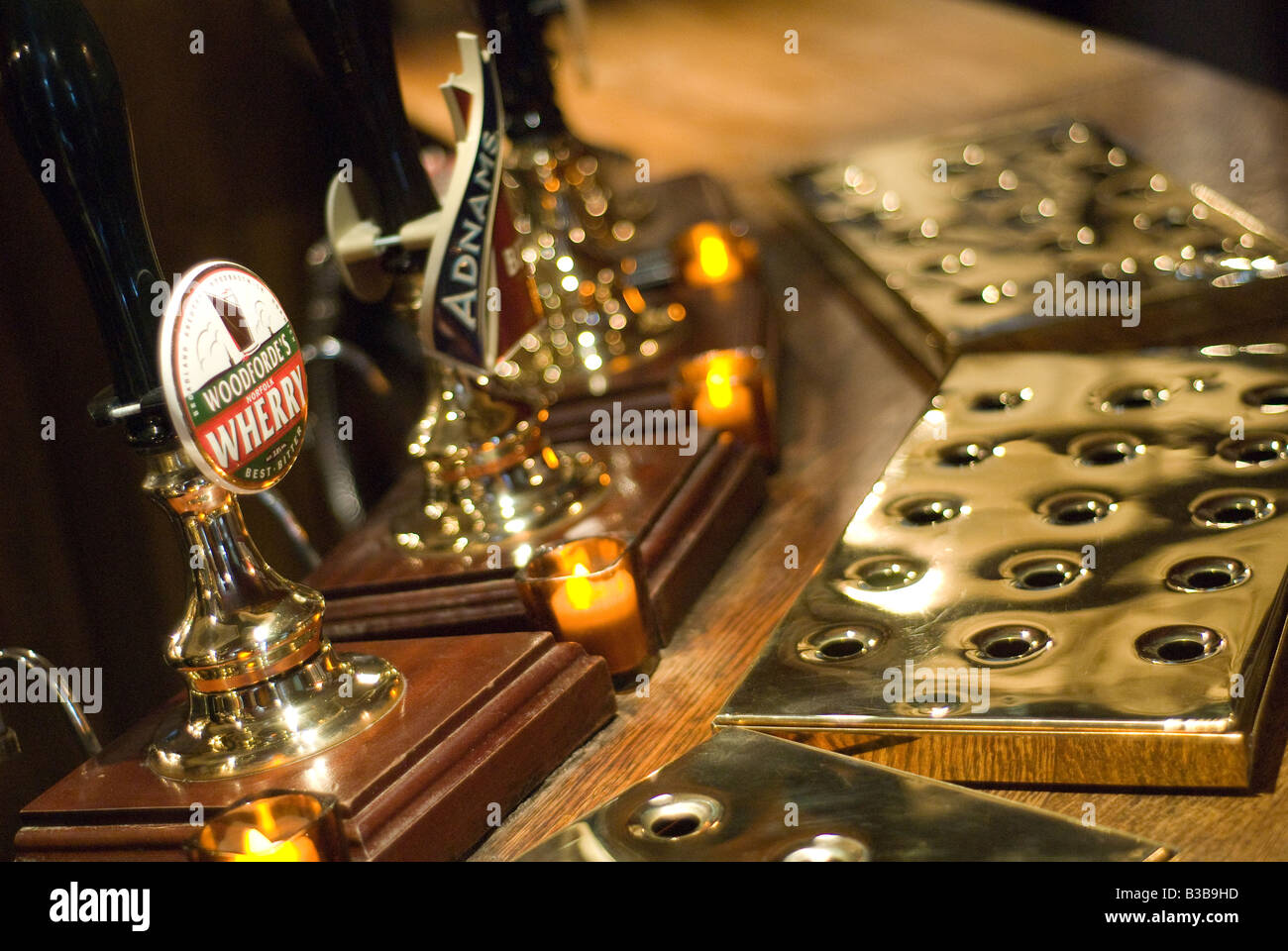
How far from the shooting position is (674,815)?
868 millimetres

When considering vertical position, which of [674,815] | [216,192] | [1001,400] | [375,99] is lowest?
[674,815]

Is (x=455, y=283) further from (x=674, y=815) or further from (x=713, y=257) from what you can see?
(x=713, y=257)

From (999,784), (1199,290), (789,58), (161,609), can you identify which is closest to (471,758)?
(999,784)

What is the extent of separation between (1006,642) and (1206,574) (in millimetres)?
153

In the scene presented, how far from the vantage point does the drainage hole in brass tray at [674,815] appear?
0.86 metres

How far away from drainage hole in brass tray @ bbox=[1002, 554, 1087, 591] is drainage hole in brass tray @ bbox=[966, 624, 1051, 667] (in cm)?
6

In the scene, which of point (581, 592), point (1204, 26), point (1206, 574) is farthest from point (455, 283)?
point (1204, 26)

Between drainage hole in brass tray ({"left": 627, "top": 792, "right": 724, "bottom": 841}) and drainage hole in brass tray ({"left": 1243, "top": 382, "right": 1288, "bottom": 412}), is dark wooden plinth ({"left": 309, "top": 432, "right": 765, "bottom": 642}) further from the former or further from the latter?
drainage hole in brass tray ({"left": 1243, "top": 382, "right": 1288, "bottom": 412})

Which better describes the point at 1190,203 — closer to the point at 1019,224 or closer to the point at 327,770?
the point at 1019,224

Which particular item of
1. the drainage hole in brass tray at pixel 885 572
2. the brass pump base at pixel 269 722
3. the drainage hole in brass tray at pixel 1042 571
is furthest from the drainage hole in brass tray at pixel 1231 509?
the brass pump base at pixel 269 722

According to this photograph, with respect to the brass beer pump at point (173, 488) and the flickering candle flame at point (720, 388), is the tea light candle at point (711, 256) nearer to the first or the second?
the flickering candle flame at point (720, 388)

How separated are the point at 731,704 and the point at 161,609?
2.53ft

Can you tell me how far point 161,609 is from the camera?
1492mm

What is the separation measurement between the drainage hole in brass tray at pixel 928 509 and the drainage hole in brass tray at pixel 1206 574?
20cm
